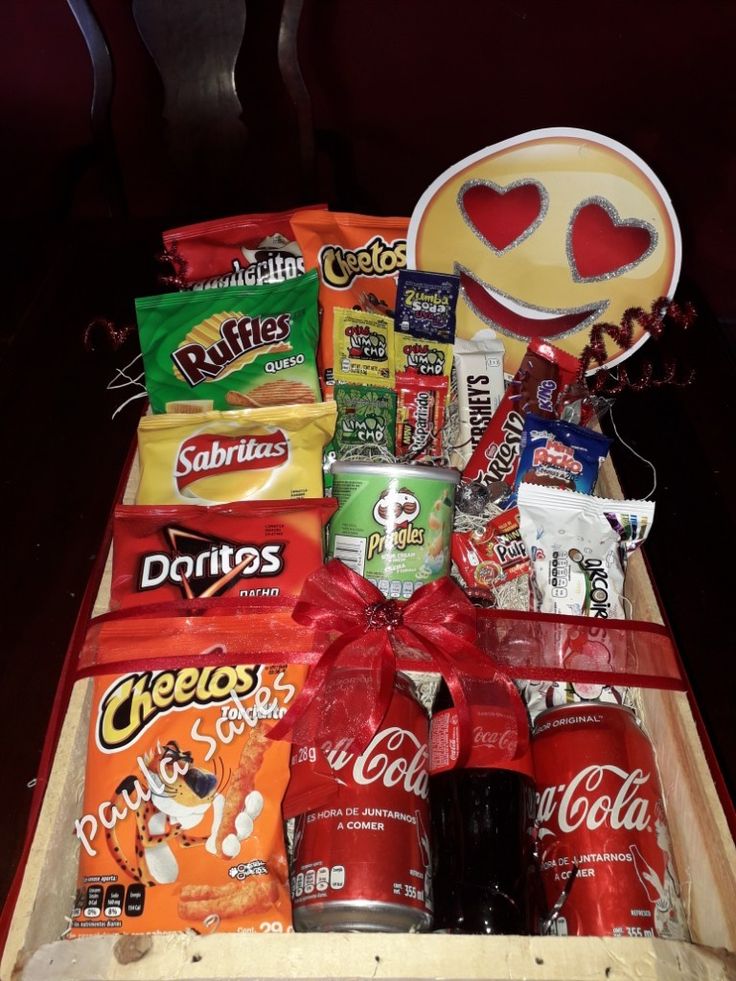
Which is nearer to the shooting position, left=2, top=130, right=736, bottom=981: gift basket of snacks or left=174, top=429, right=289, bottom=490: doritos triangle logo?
left=2, top=130, right=736, bottom=981: gift basket of snacks

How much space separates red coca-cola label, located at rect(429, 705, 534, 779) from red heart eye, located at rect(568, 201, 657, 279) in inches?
32.4

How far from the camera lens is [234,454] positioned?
3.95 feet

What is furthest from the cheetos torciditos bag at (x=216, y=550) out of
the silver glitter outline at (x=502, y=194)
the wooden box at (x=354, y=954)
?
the silver glitter outline at (x=502, y=194)

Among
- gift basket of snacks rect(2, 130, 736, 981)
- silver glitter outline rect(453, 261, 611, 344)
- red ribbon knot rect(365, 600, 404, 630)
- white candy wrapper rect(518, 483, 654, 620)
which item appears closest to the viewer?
gift basket of snacks rect(2, 130, 736, 981)

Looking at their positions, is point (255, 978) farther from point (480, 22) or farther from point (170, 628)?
point (480, 22)

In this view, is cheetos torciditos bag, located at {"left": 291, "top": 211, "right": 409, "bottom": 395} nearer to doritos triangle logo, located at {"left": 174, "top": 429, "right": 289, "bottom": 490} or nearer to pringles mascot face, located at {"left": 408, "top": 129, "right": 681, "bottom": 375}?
pringles mascot face, located at {"left": 408, "top": 129, "right": 681, "bottom": 375}

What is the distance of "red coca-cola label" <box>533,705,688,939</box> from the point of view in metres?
0.89

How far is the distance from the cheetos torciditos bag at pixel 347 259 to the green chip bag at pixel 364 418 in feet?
0.31

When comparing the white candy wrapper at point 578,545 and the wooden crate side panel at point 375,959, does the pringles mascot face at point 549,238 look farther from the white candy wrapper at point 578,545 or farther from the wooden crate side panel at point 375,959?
the wooden crate side panel at point 375,959

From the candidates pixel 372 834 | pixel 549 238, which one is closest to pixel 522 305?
pixel 549 238

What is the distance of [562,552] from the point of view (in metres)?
1.18

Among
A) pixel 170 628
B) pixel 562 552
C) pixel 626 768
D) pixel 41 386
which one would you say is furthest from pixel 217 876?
pixel 41 386

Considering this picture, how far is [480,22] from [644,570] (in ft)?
7.43

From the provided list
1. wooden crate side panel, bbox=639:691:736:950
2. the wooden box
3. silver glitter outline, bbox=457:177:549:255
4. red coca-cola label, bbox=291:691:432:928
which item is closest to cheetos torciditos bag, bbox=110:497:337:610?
red coca-cola label, bbox=291:691:432:928
